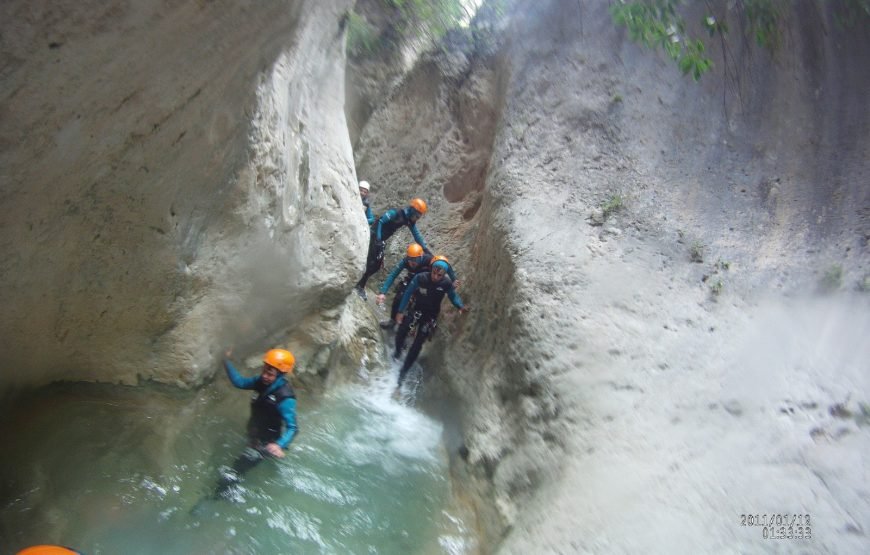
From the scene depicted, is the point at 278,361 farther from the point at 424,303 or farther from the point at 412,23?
the point at 412,23

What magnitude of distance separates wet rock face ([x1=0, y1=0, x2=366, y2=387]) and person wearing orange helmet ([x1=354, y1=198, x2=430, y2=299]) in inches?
112

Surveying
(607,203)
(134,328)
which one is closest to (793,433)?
(607,203)

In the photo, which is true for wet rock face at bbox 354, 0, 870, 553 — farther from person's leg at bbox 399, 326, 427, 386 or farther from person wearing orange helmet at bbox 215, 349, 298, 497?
person wearing orange helmet at bbox 215, 349, 298, 497

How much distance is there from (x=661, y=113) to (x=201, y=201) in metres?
7.01

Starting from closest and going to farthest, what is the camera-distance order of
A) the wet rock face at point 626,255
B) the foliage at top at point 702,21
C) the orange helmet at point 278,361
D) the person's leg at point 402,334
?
the wet rock face at point 626,255 → the orange helmet at point 278,361 → the foliage at top at point 702,21 → the person's leg at point 402,334

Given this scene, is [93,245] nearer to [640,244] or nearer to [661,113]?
[640,244]

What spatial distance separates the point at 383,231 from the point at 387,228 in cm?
9

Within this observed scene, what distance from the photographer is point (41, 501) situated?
3.42 metres

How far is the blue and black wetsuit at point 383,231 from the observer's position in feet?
28.6

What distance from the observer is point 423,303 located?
7.57 metres

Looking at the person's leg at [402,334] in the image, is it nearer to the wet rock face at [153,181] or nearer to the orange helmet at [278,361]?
the wet rock face at [153,181]
